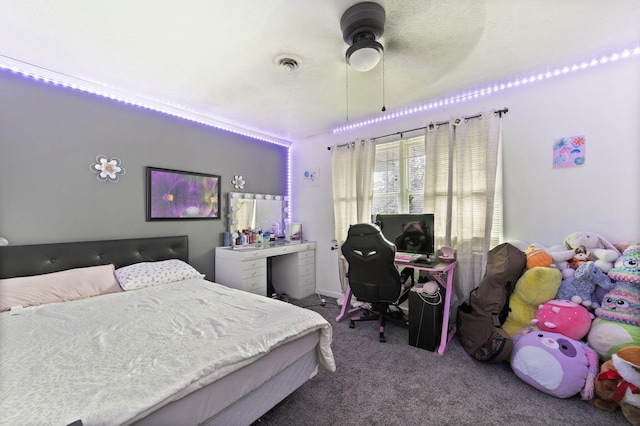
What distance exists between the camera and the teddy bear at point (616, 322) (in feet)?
5.80

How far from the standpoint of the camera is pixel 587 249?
7.18ft

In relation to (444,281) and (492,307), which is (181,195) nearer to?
(444,281)

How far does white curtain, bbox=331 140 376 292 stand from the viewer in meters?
3.59

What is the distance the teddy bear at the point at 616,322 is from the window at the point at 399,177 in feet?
5.76

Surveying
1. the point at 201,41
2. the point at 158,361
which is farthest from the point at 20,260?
the point at 201,41

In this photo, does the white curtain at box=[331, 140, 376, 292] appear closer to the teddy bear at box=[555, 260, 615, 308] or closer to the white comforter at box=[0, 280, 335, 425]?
the white comforter at box=[0, 280, 335, 425]

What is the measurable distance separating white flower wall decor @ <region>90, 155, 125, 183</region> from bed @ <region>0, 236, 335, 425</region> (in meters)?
0.68

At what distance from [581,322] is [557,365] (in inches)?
17.8

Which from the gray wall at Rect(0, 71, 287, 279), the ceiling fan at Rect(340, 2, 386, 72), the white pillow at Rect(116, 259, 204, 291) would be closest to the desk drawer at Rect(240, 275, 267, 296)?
the white pillow at Rect(116, 259, 204, 291)

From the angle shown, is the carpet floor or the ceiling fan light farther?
the ceiling fan light

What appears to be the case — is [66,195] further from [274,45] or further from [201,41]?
[274,45]

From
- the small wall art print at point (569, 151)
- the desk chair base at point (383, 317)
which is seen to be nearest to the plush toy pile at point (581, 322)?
the small wall art print at point (569, 151)

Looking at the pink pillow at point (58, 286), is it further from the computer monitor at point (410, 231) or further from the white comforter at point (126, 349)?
the computer monitor at point (410, 231)

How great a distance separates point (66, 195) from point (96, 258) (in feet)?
2.15
